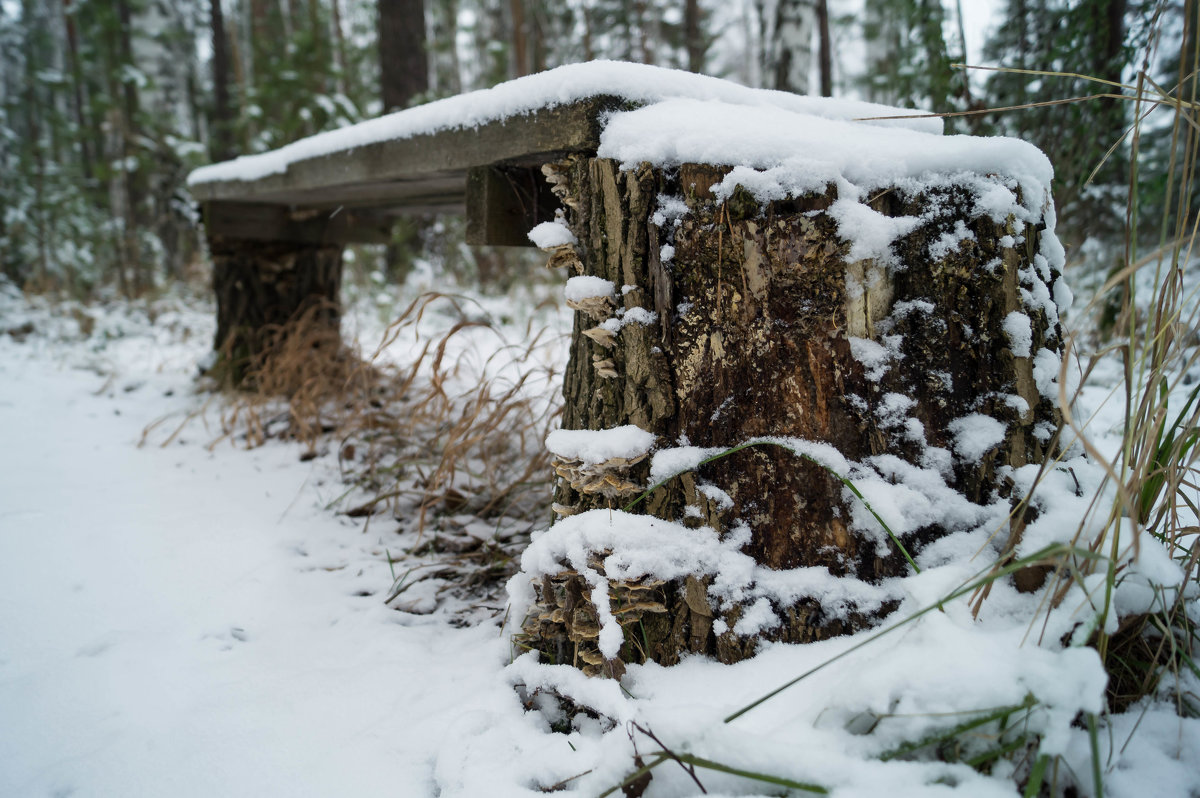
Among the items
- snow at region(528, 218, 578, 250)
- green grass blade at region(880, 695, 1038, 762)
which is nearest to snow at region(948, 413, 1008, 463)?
green grass blade at region(880, 695, 1038, 762)

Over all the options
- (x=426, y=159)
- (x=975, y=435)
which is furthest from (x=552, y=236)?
(x=975, y=435)

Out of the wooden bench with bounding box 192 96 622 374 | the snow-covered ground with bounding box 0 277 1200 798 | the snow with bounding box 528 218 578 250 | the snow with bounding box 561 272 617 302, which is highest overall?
the wooden bench with bounding box 192 96 622 374

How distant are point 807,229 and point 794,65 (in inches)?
175

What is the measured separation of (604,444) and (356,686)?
766 mm

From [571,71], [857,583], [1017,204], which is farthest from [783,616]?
[571,71]

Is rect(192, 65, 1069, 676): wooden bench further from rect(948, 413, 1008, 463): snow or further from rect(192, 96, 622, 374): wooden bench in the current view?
rect(192, 96, 622, 374): wooden bench

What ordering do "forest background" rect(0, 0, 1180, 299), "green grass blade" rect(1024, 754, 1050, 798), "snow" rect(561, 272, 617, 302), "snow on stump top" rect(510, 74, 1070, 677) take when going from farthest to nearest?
"forest background" rect(0, 0, 1180, 299), "snow" rect(561, 272, 617, 302), "snow on stump top" rect(510, 74, 1070, 677), "green grass blade" rect(1024, 754, 1050, 798)

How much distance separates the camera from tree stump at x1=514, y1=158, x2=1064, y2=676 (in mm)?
1098

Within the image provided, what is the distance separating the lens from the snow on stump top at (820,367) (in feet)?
3.58

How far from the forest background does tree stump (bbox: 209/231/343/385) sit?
9.54 feet

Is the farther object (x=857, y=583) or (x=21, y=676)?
(x=21, y=676)

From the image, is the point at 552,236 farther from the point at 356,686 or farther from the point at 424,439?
the point at 424,439

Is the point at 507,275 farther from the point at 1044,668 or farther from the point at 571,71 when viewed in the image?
the point at 1044,668

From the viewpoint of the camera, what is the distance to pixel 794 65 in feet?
15.7
